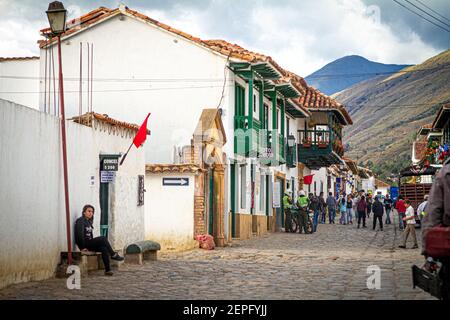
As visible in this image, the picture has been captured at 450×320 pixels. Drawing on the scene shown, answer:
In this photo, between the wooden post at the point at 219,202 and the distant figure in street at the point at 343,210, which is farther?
the distant figure in street at the point at 343,210

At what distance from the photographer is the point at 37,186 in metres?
12.8

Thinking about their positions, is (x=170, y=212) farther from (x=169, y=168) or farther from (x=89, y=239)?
(x=89, y=239)

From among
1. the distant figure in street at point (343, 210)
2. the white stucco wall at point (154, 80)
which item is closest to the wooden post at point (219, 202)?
the white stucco wall at point (154, 80)

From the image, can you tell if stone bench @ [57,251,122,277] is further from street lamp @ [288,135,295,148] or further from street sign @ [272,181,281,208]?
street lamp @ [288,135,295,148]

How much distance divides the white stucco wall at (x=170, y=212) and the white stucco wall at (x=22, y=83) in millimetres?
6548

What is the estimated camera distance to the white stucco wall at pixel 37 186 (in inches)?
457

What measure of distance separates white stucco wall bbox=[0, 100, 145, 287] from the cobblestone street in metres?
0.49

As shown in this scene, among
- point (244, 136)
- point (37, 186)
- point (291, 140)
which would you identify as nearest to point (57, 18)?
point (37, 186)

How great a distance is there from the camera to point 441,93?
19338 cm

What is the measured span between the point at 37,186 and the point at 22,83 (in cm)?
1427

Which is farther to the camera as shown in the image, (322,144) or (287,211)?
(322,144)

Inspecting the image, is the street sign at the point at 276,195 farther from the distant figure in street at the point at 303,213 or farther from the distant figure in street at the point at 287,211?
the distant figure in street at the point at 303,213
